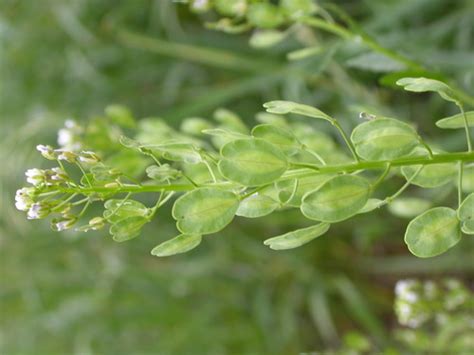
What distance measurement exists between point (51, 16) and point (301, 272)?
632 mm

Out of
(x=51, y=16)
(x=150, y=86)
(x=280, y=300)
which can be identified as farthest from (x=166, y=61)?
(x=280, y=300)

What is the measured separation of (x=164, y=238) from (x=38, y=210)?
839mm

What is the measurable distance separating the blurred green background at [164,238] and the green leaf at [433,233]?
0.61 meters

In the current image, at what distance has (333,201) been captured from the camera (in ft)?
1.14

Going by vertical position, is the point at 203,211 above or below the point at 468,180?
above

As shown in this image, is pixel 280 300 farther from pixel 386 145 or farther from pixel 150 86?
pixel 386 145

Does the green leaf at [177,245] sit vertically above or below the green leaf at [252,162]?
below

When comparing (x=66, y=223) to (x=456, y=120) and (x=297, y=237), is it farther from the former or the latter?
(x=456, y=120)

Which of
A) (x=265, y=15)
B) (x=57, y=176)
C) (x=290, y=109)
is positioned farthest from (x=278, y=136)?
(x=265, y=15)

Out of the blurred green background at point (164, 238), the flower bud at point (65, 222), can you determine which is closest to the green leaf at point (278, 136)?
the flower bud at point (65, 222)

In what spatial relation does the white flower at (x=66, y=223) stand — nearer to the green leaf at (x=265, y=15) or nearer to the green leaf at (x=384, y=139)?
the green leaf at (x=384, y=139)

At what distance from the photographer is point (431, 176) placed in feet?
1.36

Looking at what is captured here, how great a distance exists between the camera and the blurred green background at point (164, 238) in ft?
3.48

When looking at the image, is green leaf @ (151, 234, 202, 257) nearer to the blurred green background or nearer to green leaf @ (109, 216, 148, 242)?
green leaf @ (109, 216, 148, 242)
